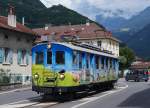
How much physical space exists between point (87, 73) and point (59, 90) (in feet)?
12.4

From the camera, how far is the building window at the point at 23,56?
4552 cm

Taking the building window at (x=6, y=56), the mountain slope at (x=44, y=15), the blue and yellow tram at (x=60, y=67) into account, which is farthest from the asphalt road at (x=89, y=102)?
the mountain slope at (x=44, y=15)

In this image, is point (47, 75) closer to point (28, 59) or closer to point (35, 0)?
point (28, 59)

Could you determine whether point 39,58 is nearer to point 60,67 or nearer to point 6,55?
point 60,67

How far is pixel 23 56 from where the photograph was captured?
4653 cm

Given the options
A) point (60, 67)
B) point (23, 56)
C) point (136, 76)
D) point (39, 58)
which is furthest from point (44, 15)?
point (60, 67)

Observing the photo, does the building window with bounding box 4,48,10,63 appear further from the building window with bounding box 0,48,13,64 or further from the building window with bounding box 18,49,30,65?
the building window with bounding box 18,49,30,65

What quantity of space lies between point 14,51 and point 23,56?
2.17m

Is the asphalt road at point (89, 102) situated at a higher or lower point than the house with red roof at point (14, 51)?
lower

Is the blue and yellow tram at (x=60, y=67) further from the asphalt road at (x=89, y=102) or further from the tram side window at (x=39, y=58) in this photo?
the asphalt road at (x=89, y=102)

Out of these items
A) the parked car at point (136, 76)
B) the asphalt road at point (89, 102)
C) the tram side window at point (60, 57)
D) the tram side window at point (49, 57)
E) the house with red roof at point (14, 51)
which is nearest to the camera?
the asphalt road at point (89, 102)

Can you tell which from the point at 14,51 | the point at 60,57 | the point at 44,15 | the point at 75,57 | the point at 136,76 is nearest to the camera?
the point at 60,57

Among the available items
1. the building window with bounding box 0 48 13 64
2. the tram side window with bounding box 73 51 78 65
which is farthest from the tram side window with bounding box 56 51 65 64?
the building window with bounding box 0 48 13 64

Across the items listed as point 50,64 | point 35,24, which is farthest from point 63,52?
point 35,24
